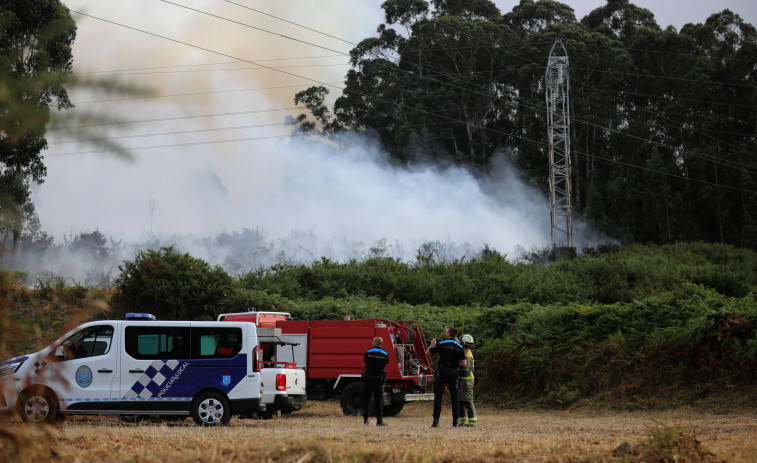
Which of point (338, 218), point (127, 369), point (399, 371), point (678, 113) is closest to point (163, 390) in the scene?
point (127, 369)

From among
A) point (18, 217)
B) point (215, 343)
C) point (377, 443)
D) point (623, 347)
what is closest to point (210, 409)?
point (215, 343)

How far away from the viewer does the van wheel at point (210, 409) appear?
49.5 ft

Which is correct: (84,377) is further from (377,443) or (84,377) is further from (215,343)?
(377,443)

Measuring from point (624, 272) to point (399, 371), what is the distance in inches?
899

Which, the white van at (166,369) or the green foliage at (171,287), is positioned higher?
the green foliage at (171,287)

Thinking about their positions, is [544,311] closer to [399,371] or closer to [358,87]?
[399,371]

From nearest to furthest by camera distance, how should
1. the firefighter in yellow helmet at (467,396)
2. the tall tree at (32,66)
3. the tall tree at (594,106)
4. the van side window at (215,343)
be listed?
the tall tree at (32,66)
the van side window at (215,343)
the firefighter in yellow helmet at (467,396)
the tall tree at (594,106)

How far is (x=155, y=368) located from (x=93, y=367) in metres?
1.20

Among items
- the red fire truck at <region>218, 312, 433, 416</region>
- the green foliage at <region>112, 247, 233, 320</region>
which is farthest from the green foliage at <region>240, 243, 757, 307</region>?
the red fire truck at <region>218, 312, 433, 416</region>

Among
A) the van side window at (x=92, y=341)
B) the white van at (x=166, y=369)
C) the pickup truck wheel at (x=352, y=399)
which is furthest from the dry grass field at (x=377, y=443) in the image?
the van side window at (x=92, y=341)

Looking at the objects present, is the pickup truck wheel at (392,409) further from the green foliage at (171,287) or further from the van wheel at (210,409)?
the green foliage at (171,287)

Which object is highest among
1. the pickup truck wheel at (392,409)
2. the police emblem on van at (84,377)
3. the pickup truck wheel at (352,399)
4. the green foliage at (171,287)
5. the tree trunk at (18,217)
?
the green foliage at (171,287)

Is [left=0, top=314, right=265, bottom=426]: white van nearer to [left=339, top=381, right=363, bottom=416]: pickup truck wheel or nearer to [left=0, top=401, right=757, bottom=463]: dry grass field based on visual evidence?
[left=0, top=401, right=757, bottom=463]: dry grass field

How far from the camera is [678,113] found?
60.8m
